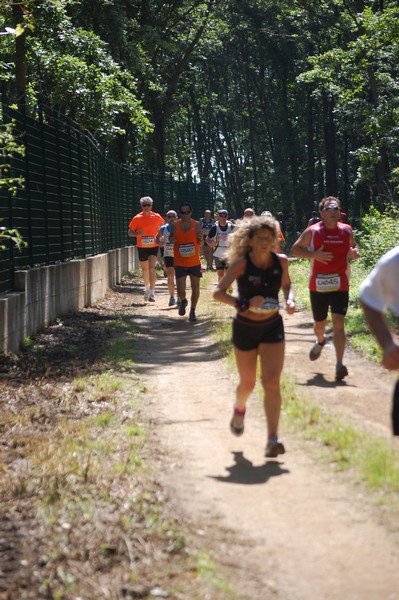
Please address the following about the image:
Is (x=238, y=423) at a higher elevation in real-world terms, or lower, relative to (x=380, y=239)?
lower

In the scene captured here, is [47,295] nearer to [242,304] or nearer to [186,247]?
[186,247]

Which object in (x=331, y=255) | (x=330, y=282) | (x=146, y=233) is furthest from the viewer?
(x=146, y=233)

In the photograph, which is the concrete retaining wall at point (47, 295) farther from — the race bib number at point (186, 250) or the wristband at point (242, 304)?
the wristband at point (242, 304)

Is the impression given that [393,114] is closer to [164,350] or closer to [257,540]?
[164,350]

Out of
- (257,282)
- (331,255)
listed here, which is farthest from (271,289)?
(331,255)

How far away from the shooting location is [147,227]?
69.6 feet

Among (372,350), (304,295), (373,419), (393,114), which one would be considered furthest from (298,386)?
(393,114)

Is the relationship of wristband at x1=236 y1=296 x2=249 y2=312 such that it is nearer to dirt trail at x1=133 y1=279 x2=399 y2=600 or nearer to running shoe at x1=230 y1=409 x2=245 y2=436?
running shoe at x1=230 y1=409 x2=245 y2=436

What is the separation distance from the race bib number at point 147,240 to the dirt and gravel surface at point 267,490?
824 cm

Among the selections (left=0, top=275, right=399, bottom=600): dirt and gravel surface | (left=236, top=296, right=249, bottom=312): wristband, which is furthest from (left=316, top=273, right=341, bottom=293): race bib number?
(left=236, top=296, right=249, bottom=312): wristband

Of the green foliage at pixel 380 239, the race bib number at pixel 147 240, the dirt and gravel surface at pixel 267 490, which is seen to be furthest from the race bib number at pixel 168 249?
the dirt and gravel surface at pixel 267 490

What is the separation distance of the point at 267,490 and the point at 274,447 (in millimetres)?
785

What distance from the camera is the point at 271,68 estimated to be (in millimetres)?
70188

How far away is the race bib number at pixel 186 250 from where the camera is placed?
17.8 m
